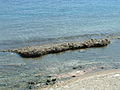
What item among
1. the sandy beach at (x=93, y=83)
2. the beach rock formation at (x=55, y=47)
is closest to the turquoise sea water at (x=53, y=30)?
the beach rock formation at (x=55, y=47)

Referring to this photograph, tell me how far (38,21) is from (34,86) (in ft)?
61.1

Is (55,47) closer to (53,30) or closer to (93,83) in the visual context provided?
(53,30)

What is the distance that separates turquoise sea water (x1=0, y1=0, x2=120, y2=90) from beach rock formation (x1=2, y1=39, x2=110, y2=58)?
2.13ft

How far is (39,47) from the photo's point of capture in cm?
3045

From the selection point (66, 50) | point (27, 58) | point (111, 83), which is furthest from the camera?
point (66, 50)

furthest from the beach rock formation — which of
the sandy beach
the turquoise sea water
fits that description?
the sandy beach

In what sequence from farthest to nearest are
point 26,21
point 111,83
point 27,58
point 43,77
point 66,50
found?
point 26,21, point 66,50, point 27,58, point 43,77, point 111,83

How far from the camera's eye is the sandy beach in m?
20.9

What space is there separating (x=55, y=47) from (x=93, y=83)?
9.00 metres

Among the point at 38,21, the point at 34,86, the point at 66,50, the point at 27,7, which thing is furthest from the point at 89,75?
the point at 27,7

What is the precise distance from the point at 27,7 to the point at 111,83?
29517 mm

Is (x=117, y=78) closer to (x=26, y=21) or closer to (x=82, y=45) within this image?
(x=82, y=45)

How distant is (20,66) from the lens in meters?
26.0

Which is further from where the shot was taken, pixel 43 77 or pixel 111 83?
pixel 43 77
